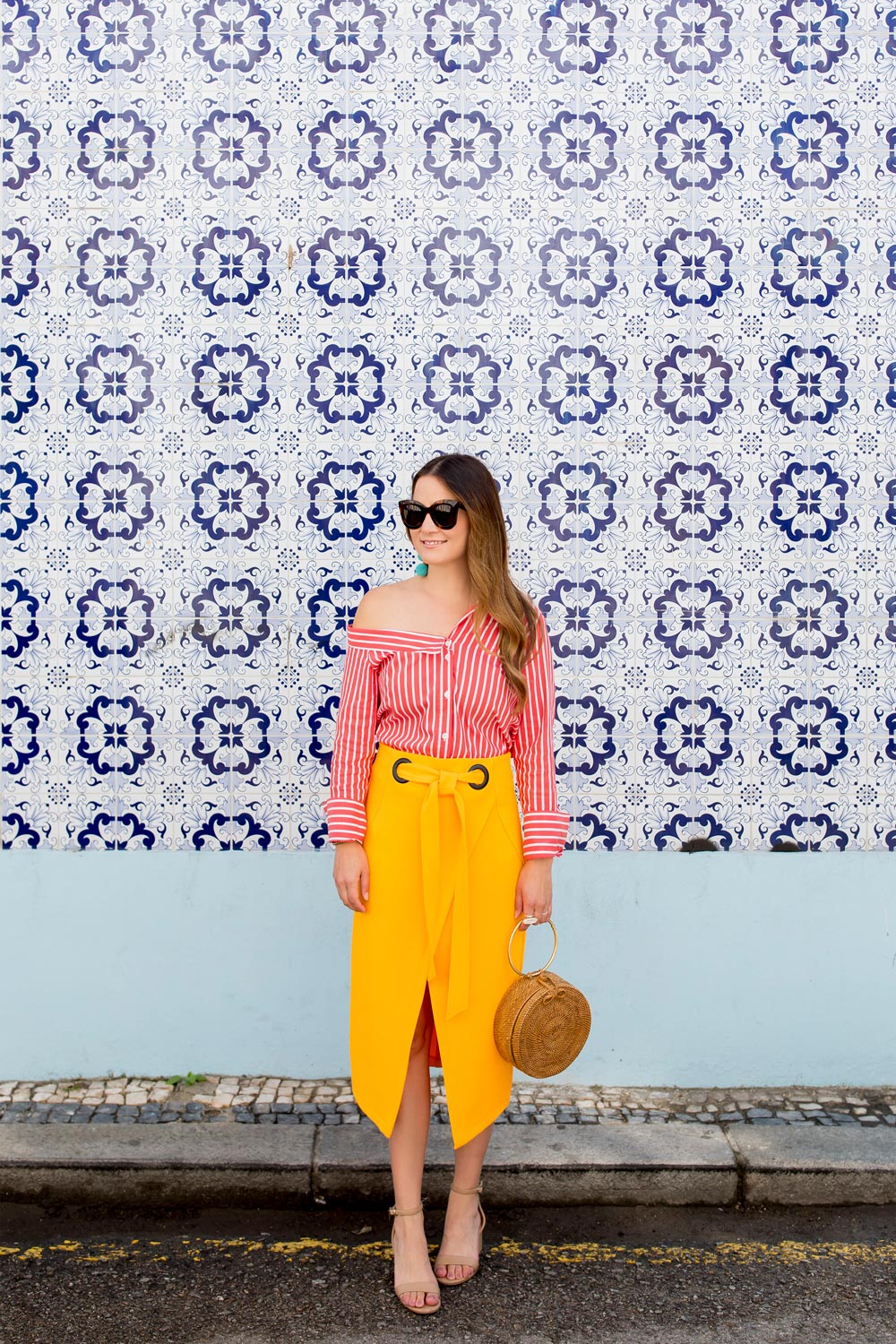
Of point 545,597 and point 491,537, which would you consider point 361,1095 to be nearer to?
point 491,537

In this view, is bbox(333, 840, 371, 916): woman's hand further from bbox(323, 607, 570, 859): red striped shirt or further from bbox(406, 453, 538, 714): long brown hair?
bbox(406, 453, 538, 714): long brown hair

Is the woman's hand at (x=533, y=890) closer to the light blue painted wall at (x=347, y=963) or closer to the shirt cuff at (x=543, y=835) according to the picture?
the shirt cuff at (x=543, y=835)

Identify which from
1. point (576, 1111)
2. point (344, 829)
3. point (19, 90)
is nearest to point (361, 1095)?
point (344, 829)

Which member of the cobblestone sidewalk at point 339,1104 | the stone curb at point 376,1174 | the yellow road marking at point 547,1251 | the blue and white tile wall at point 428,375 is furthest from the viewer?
the blue and white tile wall at point 428,375

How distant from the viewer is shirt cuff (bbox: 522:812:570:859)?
114 inches

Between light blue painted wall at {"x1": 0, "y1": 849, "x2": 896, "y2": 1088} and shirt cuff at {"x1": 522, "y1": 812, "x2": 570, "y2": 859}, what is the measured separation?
1.05m

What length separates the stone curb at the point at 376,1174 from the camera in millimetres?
3346

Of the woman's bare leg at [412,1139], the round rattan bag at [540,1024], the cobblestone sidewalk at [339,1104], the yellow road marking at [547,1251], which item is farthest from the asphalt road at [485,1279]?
the round rattan bag at [540,1024]

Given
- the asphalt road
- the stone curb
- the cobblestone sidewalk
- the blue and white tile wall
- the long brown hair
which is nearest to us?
the asphalt road

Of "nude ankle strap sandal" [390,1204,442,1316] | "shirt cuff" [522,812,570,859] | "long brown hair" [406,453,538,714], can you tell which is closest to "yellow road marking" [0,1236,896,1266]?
"nude ankle strap sandal" [390,1204,442,1316]

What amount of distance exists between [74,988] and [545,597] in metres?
2.08

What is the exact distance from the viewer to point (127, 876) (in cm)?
389

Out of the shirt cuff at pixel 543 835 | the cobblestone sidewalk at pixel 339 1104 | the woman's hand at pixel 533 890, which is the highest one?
the shirt cuff at pixel 543 835

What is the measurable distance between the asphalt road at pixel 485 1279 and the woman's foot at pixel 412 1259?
0.15 feet
